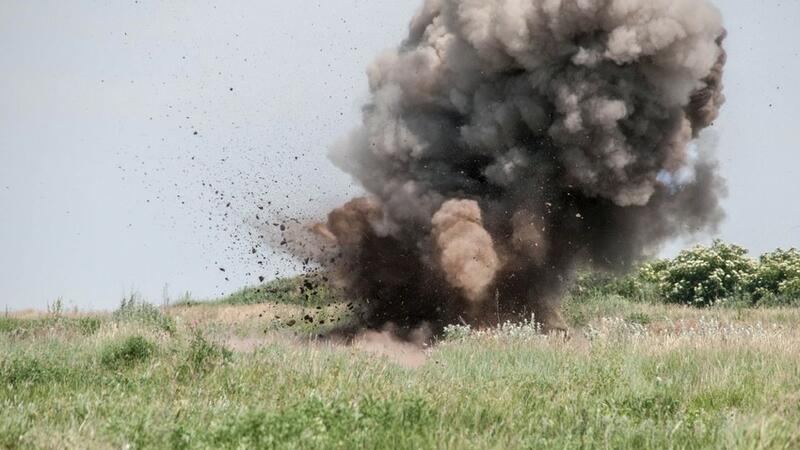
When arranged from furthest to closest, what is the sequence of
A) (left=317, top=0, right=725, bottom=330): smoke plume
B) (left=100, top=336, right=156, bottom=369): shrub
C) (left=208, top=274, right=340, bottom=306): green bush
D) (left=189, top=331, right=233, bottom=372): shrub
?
(left=208, top=274, right=340, bottom=306): green bush, (left=317, top=0, right=725, bottom=330): smoke plume, (left=100, top=336, right=156, bottom=369): shrub, (left=189, top=331, right=233, bottom=372): shrub

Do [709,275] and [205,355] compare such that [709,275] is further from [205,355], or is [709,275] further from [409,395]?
[409,395]

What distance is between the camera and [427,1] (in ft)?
86.2

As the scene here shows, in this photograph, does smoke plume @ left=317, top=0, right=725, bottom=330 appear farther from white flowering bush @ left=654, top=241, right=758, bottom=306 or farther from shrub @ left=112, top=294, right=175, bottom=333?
white flowering bush @ left=654, top=241, right=758, bottom=306

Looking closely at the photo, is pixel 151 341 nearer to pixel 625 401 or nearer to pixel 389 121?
pixel 625 401

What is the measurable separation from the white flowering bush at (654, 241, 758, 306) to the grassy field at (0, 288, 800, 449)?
20205 mm

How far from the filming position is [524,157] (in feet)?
74.0

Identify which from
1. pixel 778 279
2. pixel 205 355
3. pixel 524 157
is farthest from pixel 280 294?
pixel 205 355

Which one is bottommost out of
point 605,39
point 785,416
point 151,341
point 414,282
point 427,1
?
point 785,416

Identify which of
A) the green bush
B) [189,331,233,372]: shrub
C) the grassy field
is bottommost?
the grassy field

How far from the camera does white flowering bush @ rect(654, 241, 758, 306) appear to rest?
3731 cm

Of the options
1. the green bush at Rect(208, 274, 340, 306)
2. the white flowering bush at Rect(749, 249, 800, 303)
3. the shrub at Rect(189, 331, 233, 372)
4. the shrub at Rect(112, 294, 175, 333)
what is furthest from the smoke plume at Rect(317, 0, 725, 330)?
the white flowering bush at Rect(749, 249, 800, 303)

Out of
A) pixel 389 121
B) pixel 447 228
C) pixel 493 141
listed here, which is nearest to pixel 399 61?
pixel 389 121

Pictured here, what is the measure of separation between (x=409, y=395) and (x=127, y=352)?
6172 millimetres

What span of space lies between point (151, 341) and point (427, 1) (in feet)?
50.7
